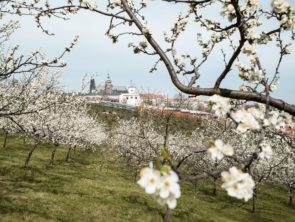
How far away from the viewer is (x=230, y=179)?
248 centimetres

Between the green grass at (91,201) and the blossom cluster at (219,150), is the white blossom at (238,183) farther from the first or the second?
the green grass at (91,201)

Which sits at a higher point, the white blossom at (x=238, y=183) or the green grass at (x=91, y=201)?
the white blossom at (x=238, y=183)

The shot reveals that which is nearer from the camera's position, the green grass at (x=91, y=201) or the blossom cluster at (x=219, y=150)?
the blossom cluster at (x=219, y=150)

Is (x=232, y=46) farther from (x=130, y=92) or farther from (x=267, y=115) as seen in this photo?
(x=130, y=92)

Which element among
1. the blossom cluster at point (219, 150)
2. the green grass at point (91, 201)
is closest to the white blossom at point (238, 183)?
the blossom cluster at point (219, 150)

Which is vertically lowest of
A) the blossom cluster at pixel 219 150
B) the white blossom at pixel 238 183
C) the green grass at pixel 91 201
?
the green grass at pixel 91 201

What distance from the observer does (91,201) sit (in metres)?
19.4

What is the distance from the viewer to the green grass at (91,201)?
53.5ft

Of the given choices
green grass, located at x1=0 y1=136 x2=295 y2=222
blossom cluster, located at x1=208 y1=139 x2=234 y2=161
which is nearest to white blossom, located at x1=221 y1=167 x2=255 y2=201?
blossom cluster, located at x1=208 y1=139 x2=234 y2=161

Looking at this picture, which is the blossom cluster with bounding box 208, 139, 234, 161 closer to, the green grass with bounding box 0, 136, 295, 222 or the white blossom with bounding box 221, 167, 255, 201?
the white blossom with bounding box 221, 167, 255, 201

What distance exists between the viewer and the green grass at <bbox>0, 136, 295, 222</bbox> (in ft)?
53.5

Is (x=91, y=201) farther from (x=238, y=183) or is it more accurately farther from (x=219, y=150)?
(x=238, y=183)

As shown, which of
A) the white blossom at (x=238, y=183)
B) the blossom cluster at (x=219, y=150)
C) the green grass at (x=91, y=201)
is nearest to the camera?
the white blossom at (x=238, y=183)

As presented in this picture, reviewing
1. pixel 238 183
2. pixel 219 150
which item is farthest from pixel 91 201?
pixel 238 183
